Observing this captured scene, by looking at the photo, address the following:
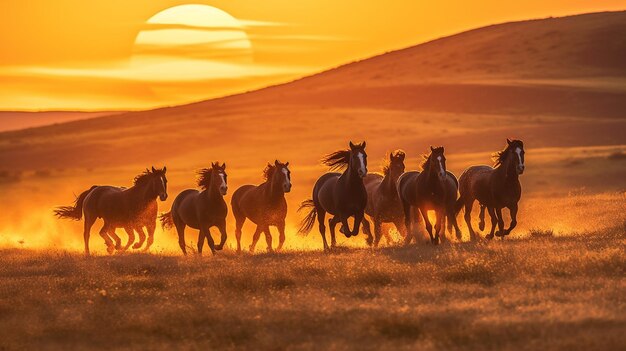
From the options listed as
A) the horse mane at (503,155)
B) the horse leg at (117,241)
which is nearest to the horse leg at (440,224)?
the horse mane at (503,155)

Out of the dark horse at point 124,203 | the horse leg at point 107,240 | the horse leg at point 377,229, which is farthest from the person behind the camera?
the horse leg at point 107,240

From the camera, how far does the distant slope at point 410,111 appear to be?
245ft

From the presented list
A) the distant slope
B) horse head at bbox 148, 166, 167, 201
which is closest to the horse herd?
horse head at bbox 148, 166, 167, 201

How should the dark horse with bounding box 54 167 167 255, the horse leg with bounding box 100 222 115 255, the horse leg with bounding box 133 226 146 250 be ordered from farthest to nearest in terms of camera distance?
the horse leg with bounding box 133 226 146 250 < the horse leg with bounding box 100 222 115 255 < the dark horse with bounding box 54 167 167 255

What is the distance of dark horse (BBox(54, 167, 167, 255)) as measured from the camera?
1010 inches

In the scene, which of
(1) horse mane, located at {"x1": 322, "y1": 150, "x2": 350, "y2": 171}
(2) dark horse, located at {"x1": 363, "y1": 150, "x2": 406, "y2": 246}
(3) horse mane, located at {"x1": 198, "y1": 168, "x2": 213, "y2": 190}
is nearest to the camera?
(3) horse mane, located at {"x1": 198, "y1": 168, "x2": 213, "y2": 190}

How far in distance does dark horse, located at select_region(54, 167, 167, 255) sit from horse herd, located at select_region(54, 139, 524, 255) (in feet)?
0.08

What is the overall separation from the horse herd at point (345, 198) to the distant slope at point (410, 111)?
3950 centimetres

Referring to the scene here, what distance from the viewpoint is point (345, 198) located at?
80.6ft

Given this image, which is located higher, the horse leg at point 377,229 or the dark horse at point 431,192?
the dark horse at point 431,192

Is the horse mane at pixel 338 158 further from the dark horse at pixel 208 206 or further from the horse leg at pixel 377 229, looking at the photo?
the dark horse at pixel 208 206

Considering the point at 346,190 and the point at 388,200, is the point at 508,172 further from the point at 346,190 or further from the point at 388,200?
the point at 346,190

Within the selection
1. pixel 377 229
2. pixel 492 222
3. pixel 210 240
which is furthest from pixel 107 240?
pixel 492 222

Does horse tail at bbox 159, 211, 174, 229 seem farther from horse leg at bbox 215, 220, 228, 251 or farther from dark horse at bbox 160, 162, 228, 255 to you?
horse leg at bbox 215, 220, 228, 251
